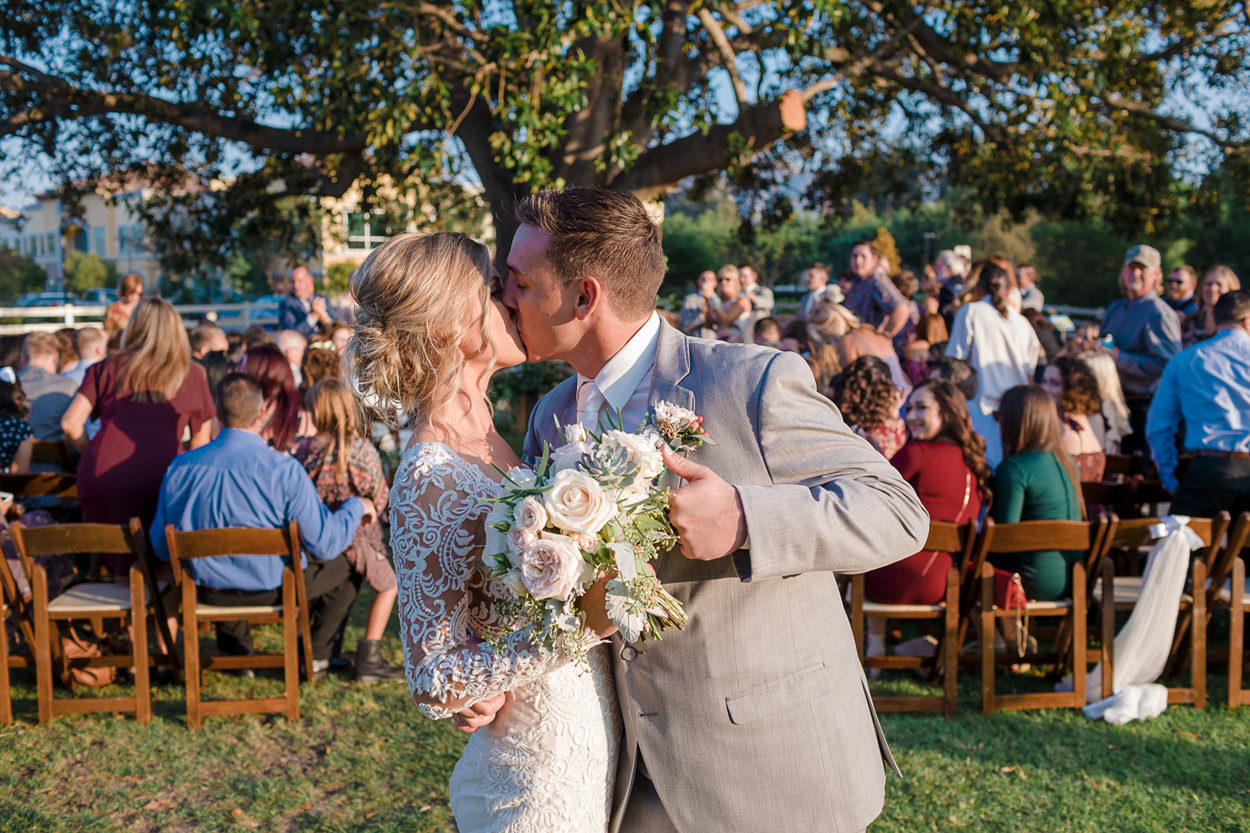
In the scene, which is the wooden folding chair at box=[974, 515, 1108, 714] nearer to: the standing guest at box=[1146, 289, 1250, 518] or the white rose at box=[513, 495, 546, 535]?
the standing guest at box=[1146, 289, 1250, 518]

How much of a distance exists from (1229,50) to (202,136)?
12891 millimetres

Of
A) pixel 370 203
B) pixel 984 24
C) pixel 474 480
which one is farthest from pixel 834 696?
pixel 370 203

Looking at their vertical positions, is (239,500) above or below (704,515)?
below

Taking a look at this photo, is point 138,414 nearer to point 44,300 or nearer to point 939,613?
point 939,613

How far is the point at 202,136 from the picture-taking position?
40.4 ft

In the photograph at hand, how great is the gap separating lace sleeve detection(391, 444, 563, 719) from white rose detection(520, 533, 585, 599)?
1.15 feet

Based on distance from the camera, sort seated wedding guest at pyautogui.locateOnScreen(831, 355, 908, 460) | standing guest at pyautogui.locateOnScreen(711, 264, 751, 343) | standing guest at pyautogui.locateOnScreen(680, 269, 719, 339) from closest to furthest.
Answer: seated wedding guest at pyautogui.locateOnScreen(831, 355, 908, 460) < standing guest at pyautogui.locateOnScreen(711, 264, 751, 343) < standing guest at pyautogui.locateOnScreen(680, 269, 719, 339)

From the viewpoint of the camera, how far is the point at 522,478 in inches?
69.3

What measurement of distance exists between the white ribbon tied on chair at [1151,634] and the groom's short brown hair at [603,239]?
3927mm

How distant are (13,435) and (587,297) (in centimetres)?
603

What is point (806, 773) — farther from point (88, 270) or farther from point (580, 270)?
point (88, 270)

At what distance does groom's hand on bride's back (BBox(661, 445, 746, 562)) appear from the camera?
66.3 inches

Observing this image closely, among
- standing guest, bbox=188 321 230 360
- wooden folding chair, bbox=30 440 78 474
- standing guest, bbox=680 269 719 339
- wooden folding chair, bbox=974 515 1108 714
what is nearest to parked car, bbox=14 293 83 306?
standing guest, bbox=188 321 230 360

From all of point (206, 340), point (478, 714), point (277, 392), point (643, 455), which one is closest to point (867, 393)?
point (277, 392)
